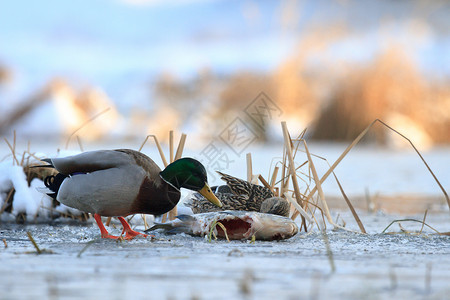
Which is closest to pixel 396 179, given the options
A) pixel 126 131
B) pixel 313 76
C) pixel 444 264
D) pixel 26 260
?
pixel 313 76

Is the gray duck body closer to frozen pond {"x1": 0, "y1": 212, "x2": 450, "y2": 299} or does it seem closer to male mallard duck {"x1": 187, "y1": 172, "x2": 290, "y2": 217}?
frozen pond {"x1": 0, "y1": 212, "x2": 450, "y2": 299}

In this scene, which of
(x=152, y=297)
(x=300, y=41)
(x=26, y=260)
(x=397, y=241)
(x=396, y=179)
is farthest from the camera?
Result: (x=300, y=41)

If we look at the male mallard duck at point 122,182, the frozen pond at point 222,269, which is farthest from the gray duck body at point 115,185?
the frozen pond at point 222,269

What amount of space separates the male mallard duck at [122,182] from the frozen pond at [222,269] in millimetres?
190

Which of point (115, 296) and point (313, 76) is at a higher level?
point (313, 76)

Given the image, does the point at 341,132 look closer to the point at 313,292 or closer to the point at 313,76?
the point at 313,76

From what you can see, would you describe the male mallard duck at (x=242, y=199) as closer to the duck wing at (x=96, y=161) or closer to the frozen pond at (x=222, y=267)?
the frozen pond at (x=222, y=267)

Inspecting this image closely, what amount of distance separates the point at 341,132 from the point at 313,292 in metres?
14.3

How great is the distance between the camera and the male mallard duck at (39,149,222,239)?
3.44 meters

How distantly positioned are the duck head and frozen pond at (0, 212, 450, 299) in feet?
0.98

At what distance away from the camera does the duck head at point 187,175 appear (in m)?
3.58

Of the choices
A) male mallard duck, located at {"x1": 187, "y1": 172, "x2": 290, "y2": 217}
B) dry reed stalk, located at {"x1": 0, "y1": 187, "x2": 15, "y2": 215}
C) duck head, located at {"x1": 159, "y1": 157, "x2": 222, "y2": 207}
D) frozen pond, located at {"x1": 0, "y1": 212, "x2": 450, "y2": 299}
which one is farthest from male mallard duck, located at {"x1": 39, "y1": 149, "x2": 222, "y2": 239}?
dry reed stalk, located at {"x1": 0, "y1": 187, "x2": 15, "y2": 215}

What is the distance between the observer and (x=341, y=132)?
15898 mm

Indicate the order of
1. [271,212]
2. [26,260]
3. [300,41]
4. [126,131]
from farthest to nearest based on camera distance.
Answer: [126,131], [300,41], [271,212], [26,260]
